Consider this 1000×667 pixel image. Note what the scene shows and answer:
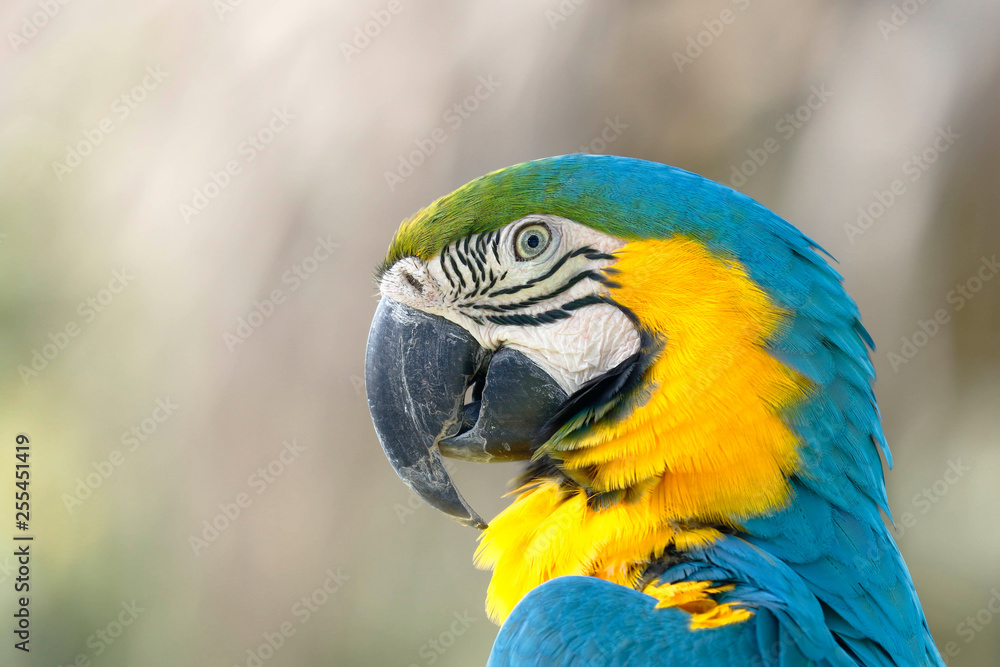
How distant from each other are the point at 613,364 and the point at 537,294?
0.18m

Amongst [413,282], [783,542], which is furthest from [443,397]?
[783,542]

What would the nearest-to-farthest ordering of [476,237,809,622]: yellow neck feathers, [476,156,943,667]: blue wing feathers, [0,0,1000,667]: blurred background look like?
1. [476,156,943,667]: blue wing feathers
2. [476,237,809,622]: yellow neck feathers
3. [0,0,1000,667]: blurred background

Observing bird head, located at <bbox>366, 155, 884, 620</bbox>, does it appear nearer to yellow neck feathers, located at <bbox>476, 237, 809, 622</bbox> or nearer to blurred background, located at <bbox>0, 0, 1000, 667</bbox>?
yellow neck feathers, located at <bbox>476, 237, 809, 622</bbox>

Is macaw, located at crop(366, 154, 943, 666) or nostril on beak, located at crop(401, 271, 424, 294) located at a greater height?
nostril on beak, located at crop(401, 271, 424, 294)

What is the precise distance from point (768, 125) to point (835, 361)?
6.43 feet

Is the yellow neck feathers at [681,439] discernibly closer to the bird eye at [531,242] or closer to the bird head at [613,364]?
the bird head at [613,364]

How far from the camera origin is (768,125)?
270cm

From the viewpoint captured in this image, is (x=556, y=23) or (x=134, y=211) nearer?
(x=556, y=23)

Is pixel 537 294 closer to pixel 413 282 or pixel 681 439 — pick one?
pixel 413 282

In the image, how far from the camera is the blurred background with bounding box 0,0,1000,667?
2.66 meters

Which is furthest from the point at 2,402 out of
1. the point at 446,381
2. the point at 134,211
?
the point at 446,381

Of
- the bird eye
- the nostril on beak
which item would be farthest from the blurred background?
the bird eye

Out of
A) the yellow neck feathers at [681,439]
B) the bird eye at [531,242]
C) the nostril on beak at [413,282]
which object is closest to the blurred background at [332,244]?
the nostril on beak at [413,282]

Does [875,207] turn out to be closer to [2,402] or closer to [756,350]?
[756,350]
